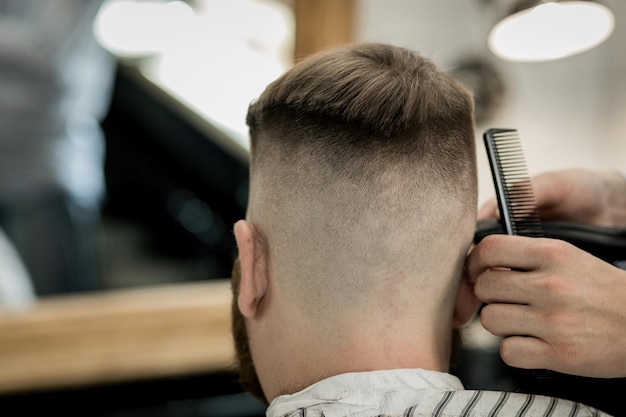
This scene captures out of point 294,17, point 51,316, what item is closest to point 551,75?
point 294,17

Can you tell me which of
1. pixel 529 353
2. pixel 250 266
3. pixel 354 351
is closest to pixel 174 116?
pixel 250 266

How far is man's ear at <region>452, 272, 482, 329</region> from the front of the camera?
106 centimetres

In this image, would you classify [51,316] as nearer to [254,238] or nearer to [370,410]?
[254,238]

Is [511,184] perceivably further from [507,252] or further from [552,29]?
[552,29]

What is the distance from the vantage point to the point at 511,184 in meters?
1.10

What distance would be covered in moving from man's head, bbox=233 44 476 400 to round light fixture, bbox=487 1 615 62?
155 centimetres

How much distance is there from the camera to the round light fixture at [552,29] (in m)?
2.45

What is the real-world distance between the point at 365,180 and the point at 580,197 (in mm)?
722

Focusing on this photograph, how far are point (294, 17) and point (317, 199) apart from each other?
208 centimetres

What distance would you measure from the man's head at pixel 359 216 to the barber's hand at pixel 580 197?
1.33 feet

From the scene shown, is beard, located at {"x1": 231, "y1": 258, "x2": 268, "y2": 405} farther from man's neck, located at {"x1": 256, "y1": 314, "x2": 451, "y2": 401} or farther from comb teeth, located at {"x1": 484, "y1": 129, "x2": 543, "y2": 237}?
comb teeth, located at {"x1": 484, "y1": 129, "x2": 543, "y2": 237}

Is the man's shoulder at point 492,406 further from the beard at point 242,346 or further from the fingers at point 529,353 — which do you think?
the beard at point 242,346

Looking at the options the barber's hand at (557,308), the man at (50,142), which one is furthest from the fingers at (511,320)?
the man at (50,142)

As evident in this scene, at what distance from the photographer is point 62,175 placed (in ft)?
10.6
